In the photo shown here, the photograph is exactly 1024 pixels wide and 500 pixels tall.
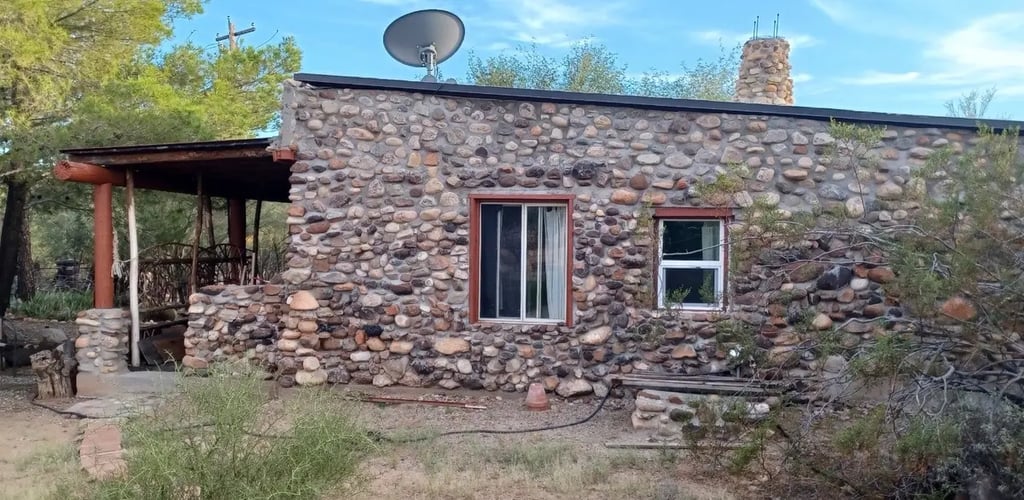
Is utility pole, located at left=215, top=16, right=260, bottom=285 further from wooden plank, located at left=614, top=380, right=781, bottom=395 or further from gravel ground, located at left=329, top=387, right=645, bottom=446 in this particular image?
wooden plank, located at left=614, top=380, right=781, bottom=395

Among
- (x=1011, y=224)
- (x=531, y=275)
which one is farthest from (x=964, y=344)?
(x=531, y=275)

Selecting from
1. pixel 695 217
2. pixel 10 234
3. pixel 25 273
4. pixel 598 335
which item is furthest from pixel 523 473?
pixel 25 273

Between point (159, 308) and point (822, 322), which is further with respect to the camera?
point (159, 308)

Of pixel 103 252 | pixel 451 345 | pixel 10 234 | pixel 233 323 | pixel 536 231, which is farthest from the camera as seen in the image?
pixel 10 234

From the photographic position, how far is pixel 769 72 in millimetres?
13281

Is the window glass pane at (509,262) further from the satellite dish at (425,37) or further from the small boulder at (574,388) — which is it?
the satellite dish at (425,37)

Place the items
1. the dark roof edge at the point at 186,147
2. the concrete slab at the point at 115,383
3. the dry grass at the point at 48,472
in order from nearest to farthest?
the dry grass at the point at 48,472 → the dark roof edge at the point at 186,147 → the concrete slab at the point at 115,383

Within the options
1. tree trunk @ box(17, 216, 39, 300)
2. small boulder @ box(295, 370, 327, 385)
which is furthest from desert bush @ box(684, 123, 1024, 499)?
tree trunk @ box(17, 216, 39, 300)

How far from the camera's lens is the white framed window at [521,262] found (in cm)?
841

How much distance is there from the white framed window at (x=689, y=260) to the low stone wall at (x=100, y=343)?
612cm

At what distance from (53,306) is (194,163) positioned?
972 centimetres

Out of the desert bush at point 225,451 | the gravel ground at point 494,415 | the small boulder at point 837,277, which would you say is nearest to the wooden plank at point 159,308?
the gravel ground at point 494,415

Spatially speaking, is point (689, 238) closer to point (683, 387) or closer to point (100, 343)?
point (683, 387)

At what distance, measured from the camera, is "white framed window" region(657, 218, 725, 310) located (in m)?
8.15
